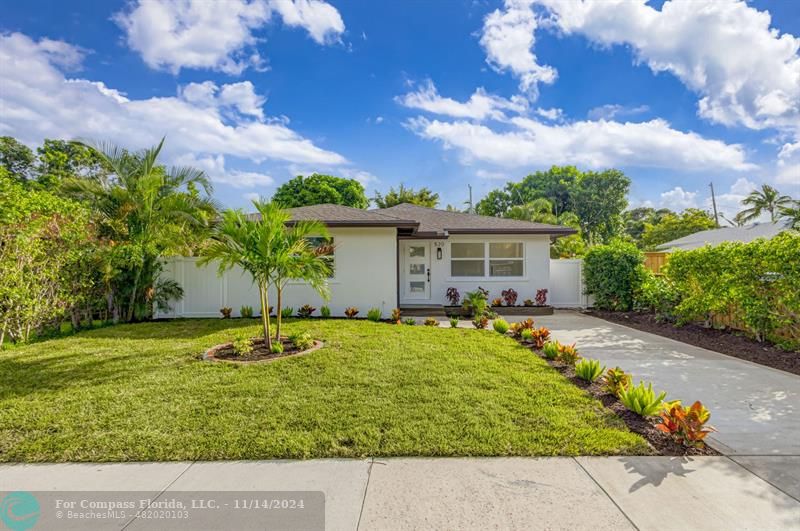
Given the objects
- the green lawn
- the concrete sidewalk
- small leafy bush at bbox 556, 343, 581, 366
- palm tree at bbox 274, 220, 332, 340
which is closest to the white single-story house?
palm tree at bbox 274, 220, 332, 340

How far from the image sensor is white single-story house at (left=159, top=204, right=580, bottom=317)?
1032 centimetres

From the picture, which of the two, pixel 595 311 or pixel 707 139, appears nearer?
pixel 595 311

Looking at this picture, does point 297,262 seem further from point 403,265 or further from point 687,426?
point 403,265

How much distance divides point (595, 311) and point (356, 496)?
11655 millimetres

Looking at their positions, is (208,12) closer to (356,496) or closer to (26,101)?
(26,101)

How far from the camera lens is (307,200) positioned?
34.8 meters

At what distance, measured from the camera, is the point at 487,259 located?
1286 cm

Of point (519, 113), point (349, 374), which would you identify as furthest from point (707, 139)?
point (349, 374)

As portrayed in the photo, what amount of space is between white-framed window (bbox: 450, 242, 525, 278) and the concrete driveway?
4.42 m

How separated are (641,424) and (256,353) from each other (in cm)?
548

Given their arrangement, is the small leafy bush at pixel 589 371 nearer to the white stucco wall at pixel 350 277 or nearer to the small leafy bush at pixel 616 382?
the small leafy bush at pixel 616 382

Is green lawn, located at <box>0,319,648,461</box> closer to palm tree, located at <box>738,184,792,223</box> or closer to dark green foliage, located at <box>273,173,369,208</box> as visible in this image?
dark green foliage, located at <box>273,173,369,208</box>

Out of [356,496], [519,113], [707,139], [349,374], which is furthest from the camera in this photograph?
[707,139]

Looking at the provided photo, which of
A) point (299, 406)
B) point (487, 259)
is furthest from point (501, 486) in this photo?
point (487, 259)
